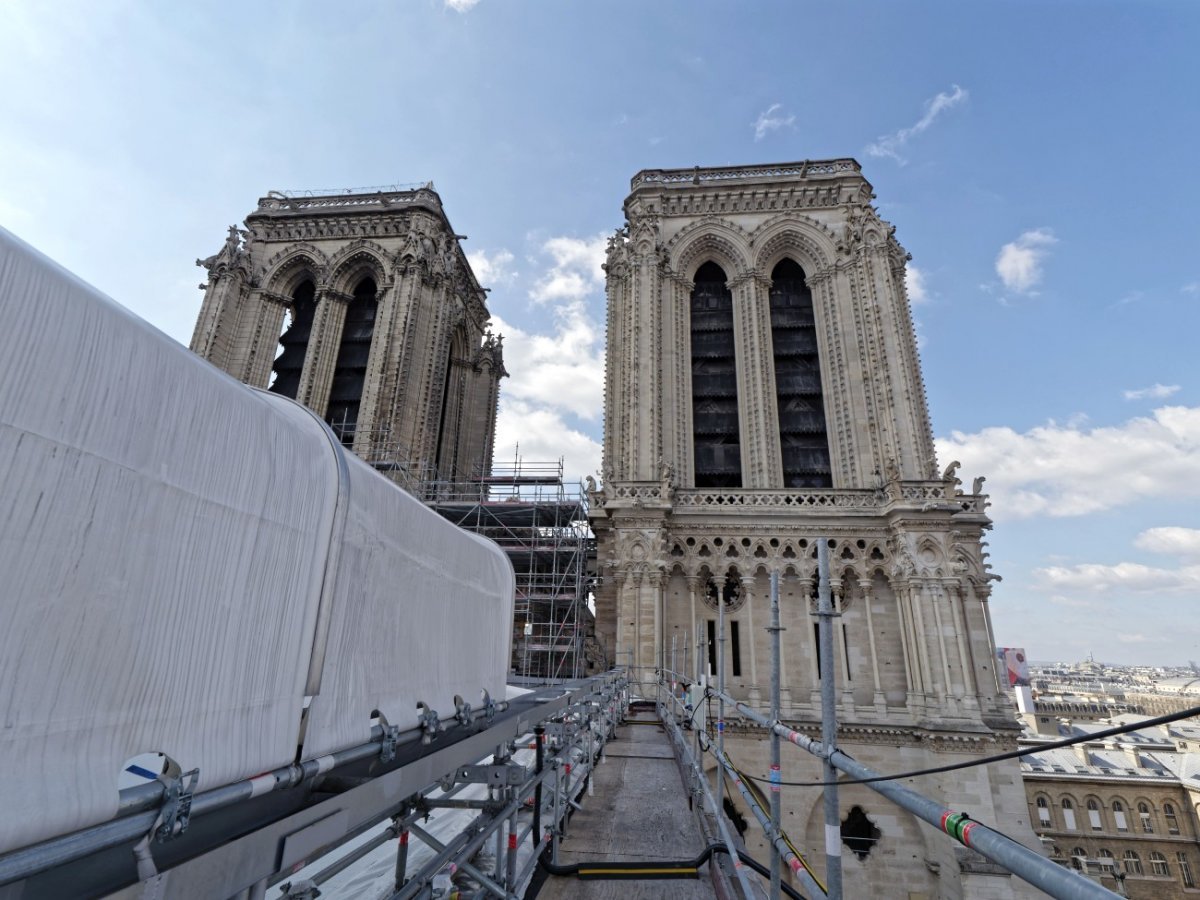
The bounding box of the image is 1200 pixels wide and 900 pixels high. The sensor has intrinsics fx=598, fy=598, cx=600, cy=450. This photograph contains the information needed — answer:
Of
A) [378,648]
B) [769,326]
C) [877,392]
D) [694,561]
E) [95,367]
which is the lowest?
[378,648]

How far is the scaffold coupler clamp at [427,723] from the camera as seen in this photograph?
4.39m

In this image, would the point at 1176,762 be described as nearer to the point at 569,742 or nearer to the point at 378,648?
the point at 569,742

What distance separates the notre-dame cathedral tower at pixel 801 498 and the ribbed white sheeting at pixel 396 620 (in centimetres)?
844

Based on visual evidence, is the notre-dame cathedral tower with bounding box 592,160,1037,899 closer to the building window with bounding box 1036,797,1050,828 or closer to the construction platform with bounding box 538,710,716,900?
the construction platform with bounding box 538,710,716,900

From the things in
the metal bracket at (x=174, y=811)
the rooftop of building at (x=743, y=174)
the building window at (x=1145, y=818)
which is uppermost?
the rooftop of building at (x=743, y=174)

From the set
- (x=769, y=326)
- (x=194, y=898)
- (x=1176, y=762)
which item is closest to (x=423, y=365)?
(x=769, y=326)

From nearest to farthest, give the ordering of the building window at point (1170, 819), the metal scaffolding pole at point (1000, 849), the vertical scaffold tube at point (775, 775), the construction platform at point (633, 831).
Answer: the metal scaffolding pole at point (1000, 849)
the vertical scaffold tube at point (775, 775)
the construction platform at point (633, 831)
the building window at point (1170, 819)

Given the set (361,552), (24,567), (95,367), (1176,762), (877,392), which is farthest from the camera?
(1176,762)

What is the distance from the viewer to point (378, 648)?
3975 millimetres

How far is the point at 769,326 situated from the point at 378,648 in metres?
22.1

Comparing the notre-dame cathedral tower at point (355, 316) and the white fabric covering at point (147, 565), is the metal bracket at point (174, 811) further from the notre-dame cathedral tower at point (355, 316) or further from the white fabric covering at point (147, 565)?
the notre-dame cathedral tower at point (355, 316)

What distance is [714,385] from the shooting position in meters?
24.0

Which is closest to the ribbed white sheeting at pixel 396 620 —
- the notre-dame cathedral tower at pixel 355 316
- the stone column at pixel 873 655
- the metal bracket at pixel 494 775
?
the metal bracket at pixel 494 775

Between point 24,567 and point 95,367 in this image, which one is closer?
point 24,567
